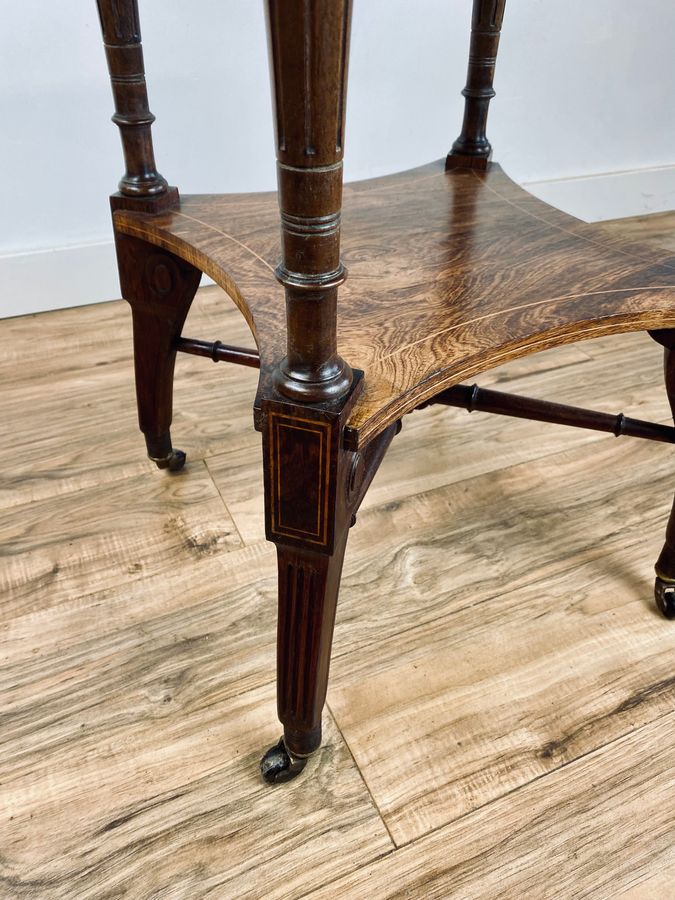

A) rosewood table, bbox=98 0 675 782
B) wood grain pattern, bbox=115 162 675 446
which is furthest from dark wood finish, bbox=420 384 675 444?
wood grain pattern, bbox=115 162 675 446

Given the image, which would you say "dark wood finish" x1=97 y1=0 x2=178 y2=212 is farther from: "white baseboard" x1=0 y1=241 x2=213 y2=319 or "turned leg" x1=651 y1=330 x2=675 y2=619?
"white baseboard" x1=0 y1=241 x2=213 y2=319

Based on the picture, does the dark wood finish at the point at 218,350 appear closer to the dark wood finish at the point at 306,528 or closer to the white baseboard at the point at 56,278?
the dark wood finish at the point at 306,528

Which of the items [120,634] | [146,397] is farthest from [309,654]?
[146,397]

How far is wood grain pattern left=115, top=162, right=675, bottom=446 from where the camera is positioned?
50 centimetres

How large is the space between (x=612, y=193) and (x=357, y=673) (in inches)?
58.8

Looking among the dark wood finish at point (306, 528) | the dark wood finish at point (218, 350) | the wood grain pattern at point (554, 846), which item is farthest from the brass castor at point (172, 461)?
the wood grain pattern at point (554, 846)

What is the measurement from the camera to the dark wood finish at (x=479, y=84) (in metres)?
0.77

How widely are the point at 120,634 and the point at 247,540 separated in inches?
7.0

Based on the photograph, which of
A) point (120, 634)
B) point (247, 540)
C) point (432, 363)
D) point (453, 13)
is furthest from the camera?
point (453, 13)

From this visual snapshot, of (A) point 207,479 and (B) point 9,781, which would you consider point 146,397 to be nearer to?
(A) point 207,479

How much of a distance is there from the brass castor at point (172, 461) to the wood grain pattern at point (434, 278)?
30cm

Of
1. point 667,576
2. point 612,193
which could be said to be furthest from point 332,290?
point 612,193

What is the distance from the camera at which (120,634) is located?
0.72 meters

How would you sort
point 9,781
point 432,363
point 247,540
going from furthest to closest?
point 247,540
point 9,781
point 432,363
